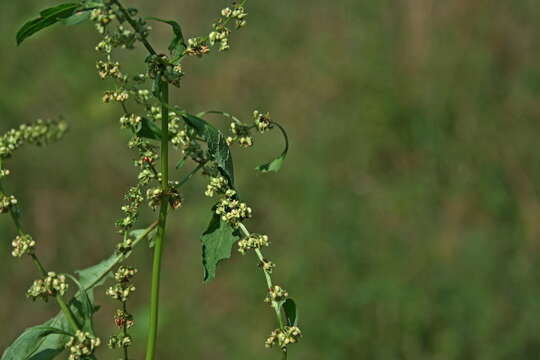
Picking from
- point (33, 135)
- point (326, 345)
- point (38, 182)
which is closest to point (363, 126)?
point (326, 345)

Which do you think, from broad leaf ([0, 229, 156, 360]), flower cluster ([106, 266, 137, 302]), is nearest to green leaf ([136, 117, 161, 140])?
broad leaf ([0, 229, 156, 360])

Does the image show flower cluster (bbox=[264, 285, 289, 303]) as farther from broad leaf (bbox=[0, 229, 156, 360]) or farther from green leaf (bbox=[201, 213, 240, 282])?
broad leaf (bbox=[0, 229, 156, 360])

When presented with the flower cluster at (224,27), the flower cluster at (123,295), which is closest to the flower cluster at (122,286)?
the flower cluster at (123,295)

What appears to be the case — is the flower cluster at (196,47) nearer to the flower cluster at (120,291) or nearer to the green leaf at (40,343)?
the flower cluster at (120,291)

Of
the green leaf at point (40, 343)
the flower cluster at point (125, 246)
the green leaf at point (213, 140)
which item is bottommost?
the green leaf at point (40, 343)

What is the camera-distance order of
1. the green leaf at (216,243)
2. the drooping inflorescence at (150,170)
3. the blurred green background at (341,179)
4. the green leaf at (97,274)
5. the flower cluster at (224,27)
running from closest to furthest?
the drooping inflorescence at (150,170)
the flower cluster at (224,27)
the green leaf at (216,243)
the green leaf at (97,274)
the blurred green background at (341,179)

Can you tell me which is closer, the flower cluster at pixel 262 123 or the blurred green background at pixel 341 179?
the flower cluster at pixel 262 123
